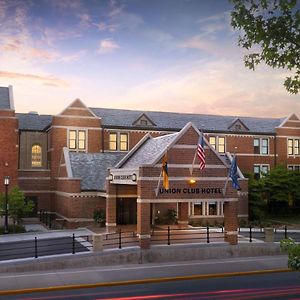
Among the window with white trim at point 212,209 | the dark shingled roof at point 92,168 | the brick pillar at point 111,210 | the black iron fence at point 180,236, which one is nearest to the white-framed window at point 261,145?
the window with white trim at point 212,209

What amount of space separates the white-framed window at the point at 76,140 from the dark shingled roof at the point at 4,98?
6862 millimetres

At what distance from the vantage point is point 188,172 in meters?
24.9

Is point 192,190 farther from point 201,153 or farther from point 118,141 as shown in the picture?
point 118,141

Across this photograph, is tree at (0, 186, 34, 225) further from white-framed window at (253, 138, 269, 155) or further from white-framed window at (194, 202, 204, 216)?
white-framed window at (253, 138, 269, 155)

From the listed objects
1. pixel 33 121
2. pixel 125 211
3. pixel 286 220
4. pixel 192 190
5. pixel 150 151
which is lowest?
pixel 286 220

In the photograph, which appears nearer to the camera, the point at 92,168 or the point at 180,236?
the point at 180,236

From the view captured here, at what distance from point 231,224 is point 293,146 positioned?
3212cm

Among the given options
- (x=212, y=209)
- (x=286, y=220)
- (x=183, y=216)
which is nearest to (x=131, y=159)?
(x=183, y=216)

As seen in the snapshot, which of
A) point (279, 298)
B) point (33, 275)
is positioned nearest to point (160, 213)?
point (33, 275)

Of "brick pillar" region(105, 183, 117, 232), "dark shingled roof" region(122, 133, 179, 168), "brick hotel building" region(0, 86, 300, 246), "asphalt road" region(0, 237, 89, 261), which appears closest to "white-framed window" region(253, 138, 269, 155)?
"brick hotel building" region(0, 86, 300, 246)

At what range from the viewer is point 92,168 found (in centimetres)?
3816

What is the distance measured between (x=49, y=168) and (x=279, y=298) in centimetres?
3199

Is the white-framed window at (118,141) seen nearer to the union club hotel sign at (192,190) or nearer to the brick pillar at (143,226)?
the union club hotel sign at (192,190)

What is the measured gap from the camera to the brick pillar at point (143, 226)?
77.5 feet
